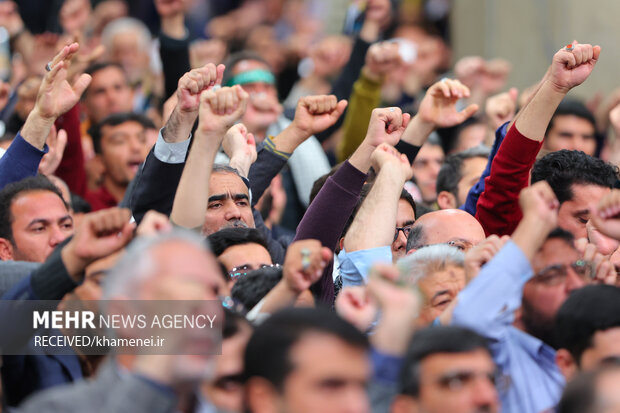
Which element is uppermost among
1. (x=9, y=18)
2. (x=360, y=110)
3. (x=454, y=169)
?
(x=9, y=18)

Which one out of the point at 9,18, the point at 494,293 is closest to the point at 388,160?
the point at 494,293

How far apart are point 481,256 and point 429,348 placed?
1.71ft

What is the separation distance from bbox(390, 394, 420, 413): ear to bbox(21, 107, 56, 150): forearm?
217 centimetres

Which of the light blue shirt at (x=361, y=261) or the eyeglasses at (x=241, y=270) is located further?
the eyeglasses at (x=241, y=270)

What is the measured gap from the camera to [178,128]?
3613 millimetres

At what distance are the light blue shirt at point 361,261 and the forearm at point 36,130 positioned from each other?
4.62ft

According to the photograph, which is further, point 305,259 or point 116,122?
point 116,122

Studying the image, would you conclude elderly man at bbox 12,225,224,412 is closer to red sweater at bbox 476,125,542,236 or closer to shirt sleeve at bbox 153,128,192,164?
shirt sleeve at bbox 153,128,192,164

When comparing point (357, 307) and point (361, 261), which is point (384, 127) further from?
point (357, 307)

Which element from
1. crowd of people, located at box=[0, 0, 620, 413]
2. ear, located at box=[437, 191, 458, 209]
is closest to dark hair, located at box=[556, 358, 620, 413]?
crowd of people, located at box=[0, 0, 620, 413]

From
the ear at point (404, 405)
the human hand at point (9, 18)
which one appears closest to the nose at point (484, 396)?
the ear at point (404, 405)

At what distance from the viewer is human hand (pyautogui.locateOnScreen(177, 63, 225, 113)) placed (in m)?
3.59

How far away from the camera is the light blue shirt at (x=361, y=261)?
3.36 meters

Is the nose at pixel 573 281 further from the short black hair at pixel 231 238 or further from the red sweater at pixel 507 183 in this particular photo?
the short black hair at pixel 231 238
